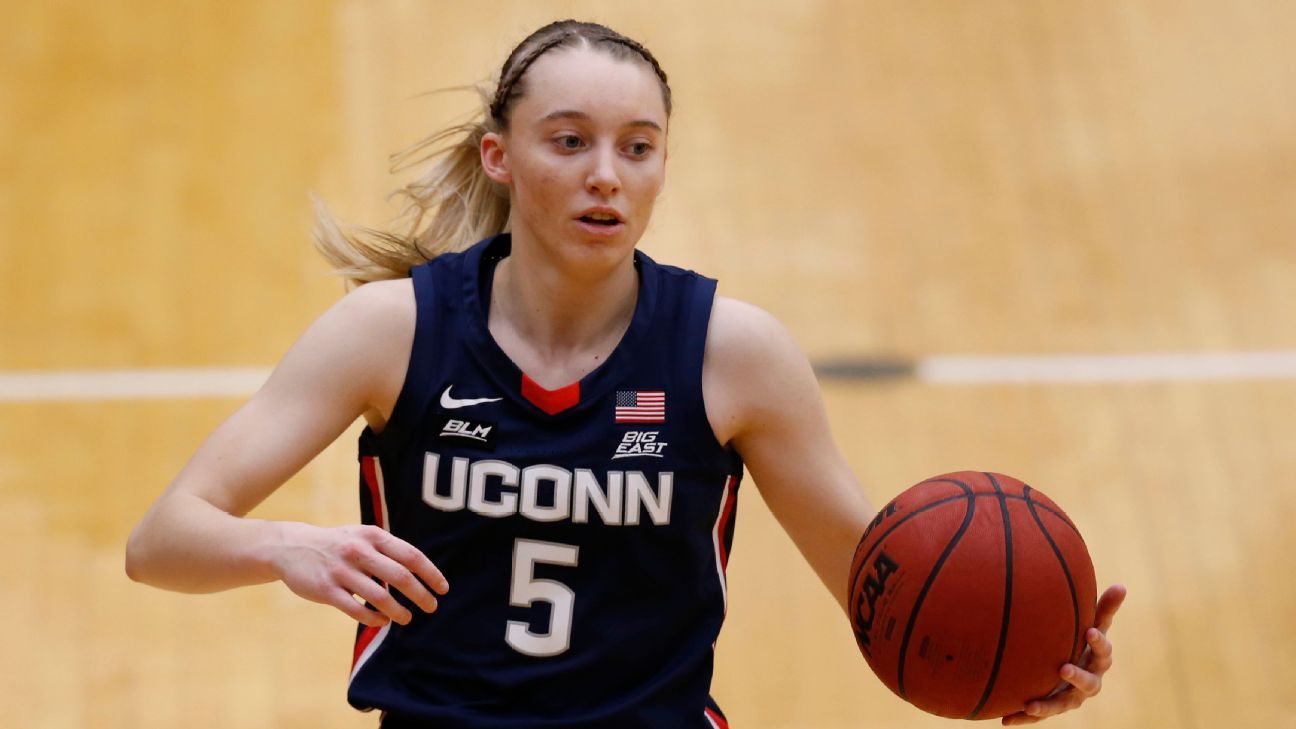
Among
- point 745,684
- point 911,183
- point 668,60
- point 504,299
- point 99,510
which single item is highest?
point 668,60

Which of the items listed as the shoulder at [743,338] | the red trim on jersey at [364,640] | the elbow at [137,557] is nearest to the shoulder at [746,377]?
the shoulder at [743,338]

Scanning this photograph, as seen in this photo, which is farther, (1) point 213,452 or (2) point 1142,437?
(2) point 1142,437

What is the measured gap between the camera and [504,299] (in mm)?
2875

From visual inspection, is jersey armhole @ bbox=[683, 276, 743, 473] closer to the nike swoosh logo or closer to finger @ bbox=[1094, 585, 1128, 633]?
Result: the nike swoosh logo

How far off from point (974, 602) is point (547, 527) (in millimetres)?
737

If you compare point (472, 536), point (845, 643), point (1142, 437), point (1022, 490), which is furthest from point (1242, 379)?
point (472, 536)

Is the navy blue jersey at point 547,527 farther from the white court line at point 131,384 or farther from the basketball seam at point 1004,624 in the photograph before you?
the white court line at point 131,384

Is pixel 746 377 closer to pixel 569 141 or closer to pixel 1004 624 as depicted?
pixel 569 141

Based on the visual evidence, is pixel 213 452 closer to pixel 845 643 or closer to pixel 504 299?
pixel 504 299

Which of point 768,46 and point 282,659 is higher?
point 768,46

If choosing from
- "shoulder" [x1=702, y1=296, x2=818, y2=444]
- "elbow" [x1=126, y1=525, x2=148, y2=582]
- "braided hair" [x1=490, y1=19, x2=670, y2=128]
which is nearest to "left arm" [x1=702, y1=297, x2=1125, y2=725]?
"shoulder" [x1=702, y1=296, x2=818, y2=444]

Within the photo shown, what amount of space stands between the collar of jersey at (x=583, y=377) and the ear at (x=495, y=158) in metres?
0.20

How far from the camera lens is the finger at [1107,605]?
2.49m

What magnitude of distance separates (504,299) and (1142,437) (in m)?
3.25
